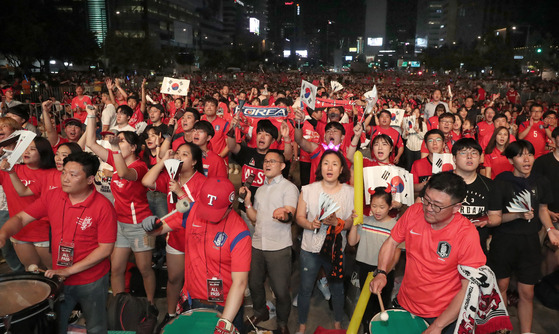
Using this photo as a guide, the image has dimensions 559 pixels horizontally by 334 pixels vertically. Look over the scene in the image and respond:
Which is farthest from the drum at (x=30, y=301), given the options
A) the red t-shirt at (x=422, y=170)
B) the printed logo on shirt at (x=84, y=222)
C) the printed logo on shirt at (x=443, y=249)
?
the red t-shirt at (x=422, y=170)

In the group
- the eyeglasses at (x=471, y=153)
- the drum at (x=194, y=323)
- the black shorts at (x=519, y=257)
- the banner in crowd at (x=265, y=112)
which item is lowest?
the black shorts at (x=519, y=257)

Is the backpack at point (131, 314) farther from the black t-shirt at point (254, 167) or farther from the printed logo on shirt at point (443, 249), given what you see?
the printed logo on shirt at point (443, 249)

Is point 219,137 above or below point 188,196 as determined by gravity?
above

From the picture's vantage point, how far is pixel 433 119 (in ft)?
30.0

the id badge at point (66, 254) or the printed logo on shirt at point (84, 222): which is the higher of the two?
the printed logo on shirt at point (84, 222)

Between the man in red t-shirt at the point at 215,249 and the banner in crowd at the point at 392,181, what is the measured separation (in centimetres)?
170

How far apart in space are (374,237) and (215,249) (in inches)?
67.8

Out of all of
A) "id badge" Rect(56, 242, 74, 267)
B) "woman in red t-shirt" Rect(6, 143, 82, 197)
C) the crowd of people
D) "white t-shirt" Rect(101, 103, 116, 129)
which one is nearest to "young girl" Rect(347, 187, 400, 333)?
the crowd of people

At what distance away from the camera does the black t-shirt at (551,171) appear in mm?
4625

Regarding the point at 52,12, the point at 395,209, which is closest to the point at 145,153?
the point at 395,209

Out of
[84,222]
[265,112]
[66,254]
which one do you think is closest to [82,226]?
[84,222]

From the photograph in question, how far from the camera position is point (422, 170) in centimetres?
529

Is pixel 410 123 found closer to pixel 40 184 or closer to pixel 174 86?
pixel 174 86

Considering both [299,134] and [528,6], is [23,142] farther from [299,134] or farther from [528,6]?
[528,6]
